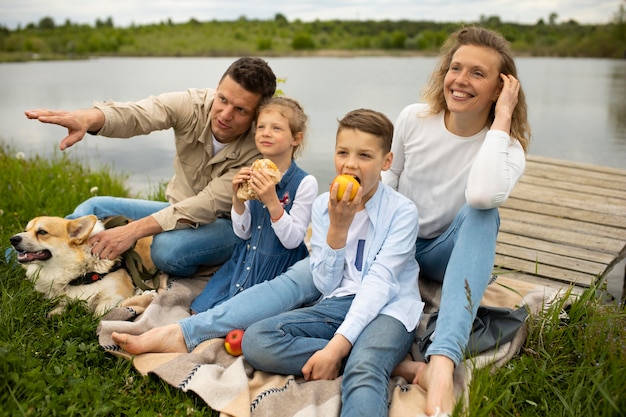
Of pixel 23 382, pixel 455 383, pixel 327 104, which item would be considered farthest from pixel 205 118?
pixel 327 104

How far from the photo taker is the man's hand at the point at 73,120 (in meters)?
3.19

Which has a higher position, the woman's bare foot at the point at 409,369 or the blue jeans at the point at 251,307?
the blue jeans at the point at 251,307

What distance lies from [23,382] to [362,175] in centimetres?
181

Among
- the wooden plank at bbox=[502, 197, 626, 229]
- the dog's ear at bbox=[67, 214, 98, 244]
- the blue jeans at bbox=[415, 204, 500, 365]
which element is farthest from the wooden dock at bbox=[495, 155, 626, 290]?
the dog's ear at bbox=[67, 214, 98, 244]

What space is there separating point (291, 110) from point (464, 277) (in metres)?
1.42

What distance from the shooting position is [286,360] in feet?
9.04

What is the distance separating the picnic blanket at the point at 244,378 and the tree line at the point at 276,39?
14130 millimetres

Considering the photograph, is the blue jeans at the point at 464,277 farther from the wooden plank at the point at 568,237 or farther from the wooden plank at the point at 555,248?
the wooden plank at the point at 568,237

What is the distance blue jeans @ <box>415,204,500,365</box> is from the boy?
0.22 metres

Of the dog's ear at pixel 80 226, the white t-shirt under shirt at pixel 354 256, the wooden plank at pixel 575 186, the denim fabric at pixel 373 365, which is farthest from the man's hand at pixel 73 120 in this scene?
the wooden plank at pixel 575 186

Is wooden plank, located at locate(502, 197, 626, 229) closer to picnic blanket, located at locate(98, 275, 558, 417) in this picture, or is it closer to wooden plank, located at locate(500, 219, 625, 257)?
wooden plank, located at locate(500, 219, 625, 257)

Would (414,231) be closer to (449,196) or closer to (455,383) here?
(449,196)

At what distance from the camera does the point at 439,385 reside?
2.48m

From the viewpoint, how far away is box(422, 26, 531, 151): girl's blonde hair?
307cm
